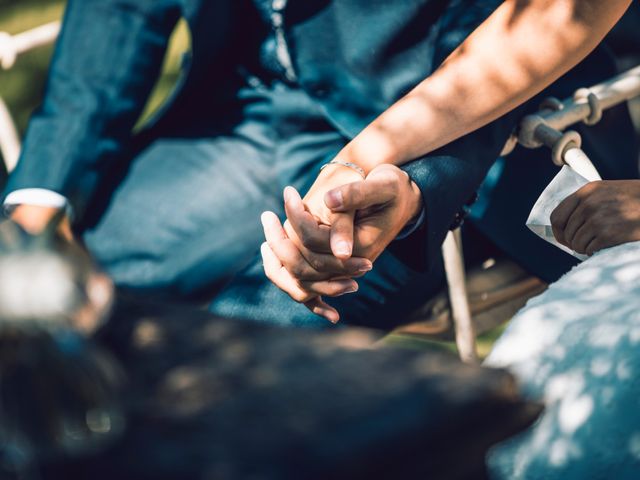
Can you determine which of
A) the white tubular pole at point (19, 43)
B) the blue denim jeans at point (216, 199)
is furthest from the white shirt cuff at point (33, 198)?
the white tubular pole at point (19, 43)

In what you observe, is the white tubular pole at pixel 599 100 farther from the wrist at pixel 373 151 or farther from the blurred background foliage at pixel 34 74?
the blurred background foliage at pixel 34 74

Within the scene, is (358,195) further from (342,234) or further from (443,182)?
(443,182)

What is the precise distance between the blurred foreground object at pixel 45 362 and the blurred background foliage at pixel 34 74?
14.0 feet

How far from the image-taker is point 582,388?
1.10 metres

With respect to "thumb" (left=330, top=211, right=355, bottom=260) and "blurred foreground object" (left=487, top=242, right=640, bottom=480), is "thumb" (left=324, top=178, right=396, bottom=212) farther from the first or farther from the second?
"blurred foreground object" (left=487, top=242, right=640, bottom=480)

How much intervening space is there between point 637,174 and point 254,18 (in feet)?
3.48

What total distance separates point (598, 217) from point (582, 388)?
422 millimetres

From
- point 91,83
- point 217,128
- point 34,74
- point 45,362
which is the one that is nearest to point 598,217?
point 45,362

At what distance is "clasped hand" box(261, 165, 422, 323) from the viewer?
1.44 m

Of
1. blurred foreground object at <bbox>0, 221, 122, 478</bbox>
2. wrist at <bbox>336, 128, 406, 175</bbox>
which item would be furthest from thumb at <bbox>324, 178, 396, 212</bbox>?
blurred foreground object at <bbox>0, 221, 122, 478</bbox>

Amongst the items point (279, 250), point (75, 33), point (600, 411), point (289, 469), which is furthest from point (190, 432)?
point (75, 33)

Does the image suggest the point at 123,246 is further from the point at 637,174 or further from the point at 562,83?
the point at 637,174

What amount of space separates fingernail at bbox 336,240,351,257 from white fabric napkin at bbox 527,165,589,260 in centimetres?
39

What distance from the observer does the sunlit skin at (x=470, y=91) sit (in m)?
1.50
